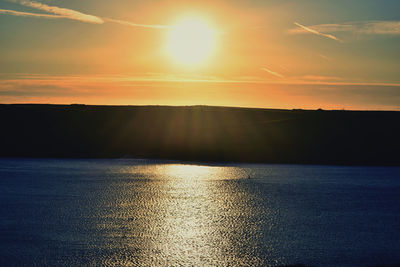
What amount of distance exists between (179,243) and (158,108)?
7719 cm

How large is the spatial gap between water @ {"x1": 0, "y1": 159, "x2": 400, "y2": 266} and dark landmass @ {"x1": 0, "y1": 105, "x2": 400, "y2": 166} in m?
20.9

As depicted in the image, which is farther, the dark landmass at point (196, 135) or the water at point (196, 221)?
the dark landmass at point (196, 135)

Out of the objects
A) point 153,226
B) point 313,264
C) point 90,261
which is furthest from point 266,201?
point 90,261

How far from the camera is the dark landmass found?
59188 millimetres

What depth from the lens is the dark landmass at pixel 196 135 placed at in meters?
59.2

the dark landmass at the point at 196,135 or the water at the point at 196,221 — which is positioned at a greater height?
the dark landmass at the point at 196,135

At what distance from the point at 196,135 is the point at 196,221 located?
49.1 metres

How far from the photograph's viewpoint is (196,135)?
2778 inches

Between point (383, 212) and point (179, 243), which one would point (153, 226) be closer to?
point (179, 243)

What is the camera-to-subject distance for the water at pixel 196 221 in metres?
15.8

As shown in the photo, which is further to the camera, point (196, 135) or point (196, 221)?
point (196, 135)

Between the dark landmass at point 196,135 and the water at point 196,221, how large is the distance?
20862mm

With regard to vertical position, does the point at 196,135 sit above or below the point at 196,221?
above

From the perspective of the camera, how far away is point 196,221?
70.8ft
